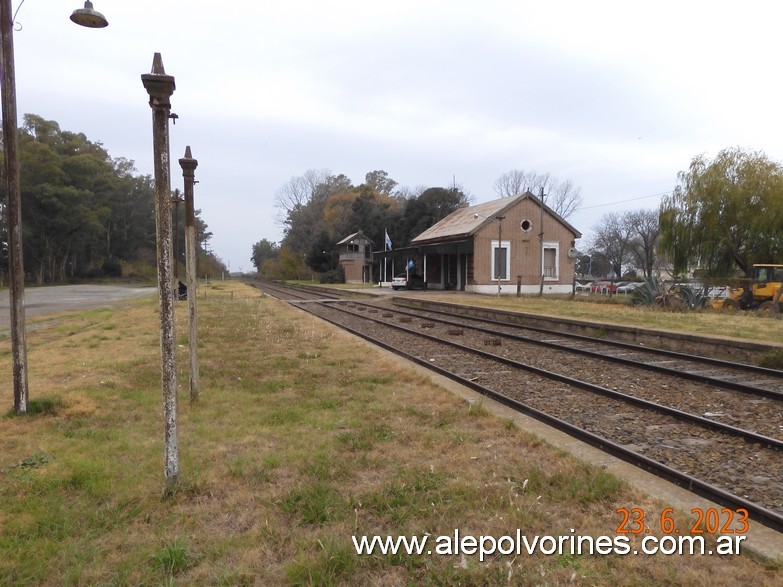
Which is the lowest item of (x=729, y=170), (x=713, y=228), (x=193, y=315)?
(x=193, y=315)

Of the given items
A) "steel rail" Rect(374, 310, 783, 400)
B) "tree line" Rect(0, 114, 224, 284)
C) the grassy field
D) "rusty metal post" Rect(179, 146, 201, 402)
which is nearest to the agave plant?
"steel rail" Rect(374, 310, 783, 400)

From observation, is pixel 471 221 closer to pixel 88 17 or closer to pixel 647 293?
pixel 647 293

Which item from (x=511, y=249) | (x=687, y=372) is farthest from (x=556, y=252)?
(x=687, y=372)

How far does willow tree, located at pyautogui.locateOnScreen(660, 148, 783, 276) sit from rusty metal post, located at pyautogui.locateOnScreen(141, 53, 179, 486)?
31749 millimetres

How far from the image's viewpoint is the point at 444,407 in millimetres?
5996

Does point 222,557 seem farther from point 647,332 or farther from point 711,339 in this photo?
point 647,332

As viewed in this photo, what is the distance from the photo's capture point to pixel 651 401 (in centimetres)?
663

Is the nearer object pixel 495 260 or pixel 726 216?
pixel 726 216

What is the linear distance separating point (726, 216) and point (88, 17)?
3190 cm

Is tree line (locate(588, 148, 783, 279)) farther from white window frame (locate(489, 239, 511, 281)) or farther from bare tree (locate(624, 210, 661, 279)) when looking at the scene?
bare tree (locate(624, 210, 661, 279))

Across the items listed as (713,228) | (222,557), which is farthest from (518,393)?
(713,228)

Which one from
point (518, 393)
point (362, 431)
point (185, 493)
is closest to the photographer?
point (185, 493)

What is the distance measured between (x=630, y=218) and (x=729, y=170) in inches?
2265

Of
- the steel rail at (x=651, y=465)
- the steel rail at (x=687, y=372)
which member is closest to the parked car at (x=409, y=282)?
the steel rail at (x=687, y=372)
